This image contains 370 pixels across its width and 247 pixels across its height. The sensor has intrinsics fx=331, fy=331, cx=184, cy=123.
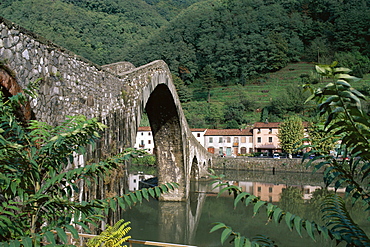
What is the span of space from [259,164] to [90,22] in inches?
2917

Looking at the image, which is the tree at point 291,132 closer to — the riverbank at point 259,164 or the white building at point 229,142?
the riverbank at point 259,164

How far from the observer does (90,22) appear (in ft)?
303

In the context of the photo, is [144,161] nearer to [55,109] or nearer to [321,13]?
[55,109]

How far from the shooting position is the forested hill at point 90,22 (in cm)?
7800

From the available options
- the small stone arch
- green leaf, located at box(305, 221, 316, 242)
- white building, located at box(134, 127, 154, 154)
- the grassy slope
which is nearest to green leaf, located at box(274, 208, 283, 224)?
green leaf, located at box(305, 221, 316, 242)

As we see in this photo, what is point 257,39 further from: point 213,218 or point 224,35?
point 213,218

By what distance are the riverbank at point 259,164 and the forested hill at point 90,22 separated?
154ft

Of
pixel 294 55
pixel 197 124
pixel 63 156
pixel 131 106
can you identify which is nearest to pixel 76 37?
pixel 197 124

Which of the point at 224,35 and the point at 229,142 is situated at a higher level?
the point at 224,35

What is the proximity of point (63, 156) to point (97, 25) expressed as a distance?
98.5 m

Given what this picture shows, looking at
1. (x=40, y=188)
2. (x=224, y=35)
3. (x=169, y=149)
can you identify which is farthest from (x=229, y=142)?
(x=224, y=35)

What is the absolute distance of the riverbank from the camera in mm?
34062

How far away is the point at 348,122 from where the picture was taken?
1.73 m

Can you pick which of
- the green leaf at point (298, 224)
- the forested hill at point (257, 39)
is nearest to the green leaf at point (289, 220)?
the green leaf at point (298, 224)
